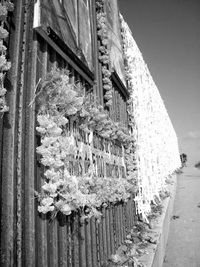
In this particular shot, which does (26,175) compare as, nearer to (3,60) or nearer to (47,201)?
(47,201)

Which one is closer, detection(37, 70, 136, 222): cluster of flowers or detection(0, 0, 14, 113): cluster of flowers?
detection(0, 0, 14, 113): cluster of flowers

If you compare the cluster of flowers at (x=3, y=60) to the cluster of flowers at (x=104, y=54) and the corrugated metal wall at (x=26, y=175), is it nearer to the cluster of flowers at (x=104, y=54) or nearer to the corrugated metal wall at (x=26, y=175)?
the corrugated metal wall at (x=26, y=175)

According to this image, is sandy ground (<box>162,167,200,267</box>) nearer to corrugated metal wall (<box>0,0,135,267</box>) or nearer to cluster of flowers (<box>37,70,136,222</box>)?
corrugated metal wall (<box>0,0,135,267</box>)

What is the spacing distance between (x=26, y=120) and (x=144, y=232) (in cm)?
317

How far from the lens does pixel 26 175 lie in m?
1.67

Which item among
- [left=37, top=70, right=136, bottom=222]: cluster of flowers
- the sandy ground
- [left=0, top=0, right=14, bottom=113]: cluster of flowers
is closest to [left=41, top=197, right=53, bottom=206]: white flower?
[left=37, top=70, right=136, bottom=222]: cluster of flowers

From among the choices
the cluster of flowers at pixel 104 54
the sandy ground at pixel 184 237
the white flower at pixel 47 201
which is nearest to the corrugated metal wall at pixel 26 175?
the white flower at pixel 47 201

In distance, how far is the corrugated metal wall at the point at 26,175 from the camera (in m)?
1.53

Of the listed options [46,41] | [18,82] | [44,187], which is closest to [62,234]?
[44,187]

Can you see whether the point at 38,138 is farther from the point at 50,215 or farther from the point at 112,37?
the point at 112,37

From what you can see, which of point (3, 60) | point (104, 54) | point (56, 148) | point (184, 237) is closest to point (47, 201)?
point (56, 148)

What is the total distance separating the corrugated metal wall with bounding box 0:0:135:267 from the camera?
1.53 m

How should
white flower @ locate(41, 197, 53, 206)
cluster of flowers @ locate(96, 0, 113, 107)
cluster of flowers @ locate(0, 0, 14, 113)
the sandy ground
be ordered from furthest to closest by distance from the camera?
the sandy ground → cluster of flowers @ locate(96, 0, 113, 107) → white flower @ locate(41, 197, 53, 206) → cluster of flowers @ locate(0, 0, 14, 113)

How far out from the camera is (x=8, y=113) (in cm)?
163
